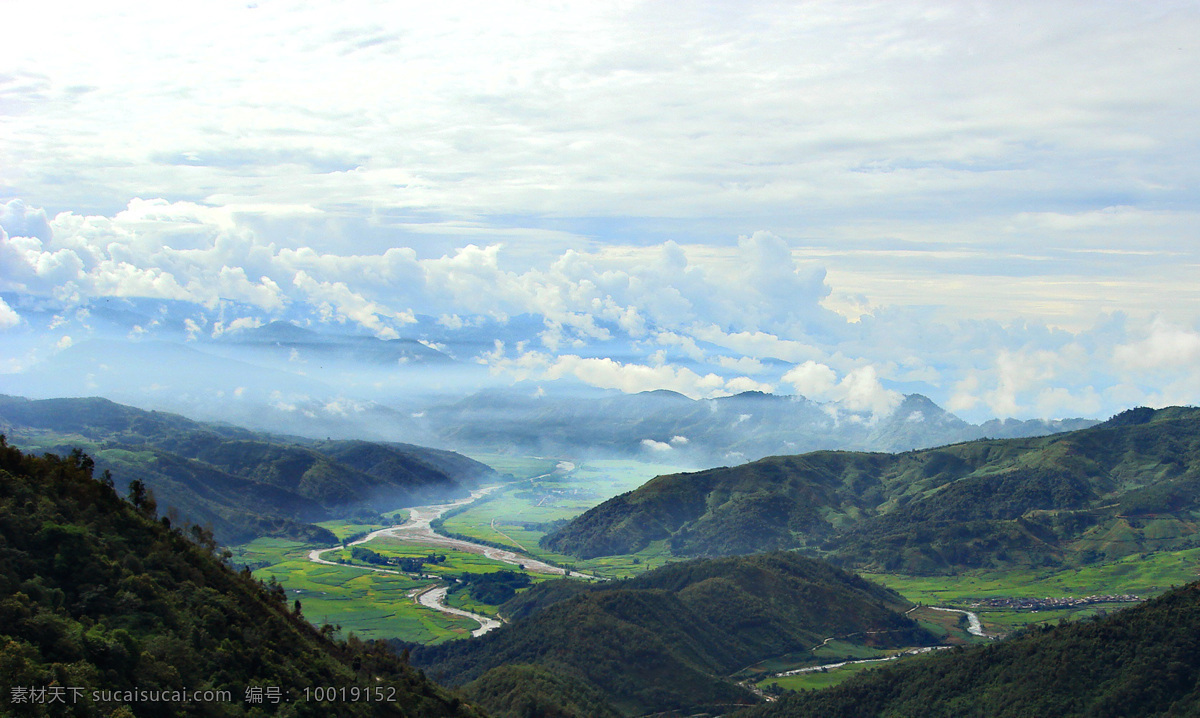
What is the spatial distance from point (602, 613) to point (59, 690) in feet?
468

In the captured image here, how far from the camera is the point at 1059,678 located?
136m

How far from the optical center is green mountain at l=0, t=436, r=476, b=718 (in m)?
60.6

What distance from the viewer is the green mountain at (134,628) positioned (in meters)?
60.6

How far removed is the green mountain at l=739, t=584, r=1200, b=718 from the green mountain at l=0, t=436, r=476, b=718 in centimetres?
7925

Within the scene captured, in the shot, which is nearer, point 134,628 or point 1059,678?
point 134,628

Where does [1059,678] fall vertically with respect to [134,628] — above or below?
below

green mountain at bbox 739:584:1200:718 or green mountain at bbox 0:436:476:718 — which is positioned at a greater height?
green mountain at bbox 0:436:476:718

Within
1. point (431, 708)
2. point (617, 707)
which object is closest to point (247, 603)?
point (431, 708)

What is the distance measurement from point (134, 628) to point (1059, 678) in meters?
124

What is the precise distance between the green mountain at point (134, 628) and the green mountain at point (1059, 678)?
79251 millimetres

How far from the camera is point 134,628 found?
71438 mm

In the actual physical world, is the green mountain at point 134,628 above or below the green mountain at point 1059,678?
above

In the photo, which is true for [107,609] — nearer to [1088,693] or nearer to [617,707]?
[617,707]

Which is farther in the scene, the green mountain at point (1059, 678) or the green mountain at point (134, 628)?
the green mountain at point (1059, 678)
